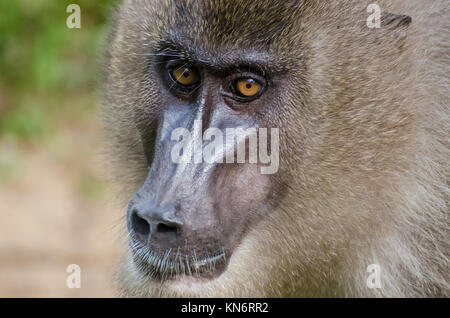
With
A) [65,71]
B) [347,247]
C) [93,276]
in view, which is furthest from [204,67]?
[65,71]

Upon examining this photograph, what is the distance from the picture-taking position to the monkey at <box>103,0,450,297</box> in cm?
358

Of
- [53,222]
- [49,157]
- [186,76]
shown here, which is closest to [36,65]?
[49,157]

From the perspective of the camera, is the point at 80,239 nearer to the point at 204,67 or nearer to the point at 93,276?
the point at 93,276

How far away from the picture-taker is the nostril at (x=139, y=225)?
354 cm

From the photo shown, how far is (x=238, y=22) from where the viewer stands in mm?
3639

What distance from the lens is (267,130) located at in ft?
11.9

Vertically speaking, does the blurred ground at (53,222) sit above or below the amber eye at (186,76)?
below

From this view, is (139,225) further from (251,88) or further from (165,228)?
(251,88)

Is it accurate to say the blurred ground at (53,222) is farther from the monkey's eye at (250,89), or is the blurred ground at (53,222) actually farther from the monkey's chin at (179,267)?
the monkey's eye at (250,89)

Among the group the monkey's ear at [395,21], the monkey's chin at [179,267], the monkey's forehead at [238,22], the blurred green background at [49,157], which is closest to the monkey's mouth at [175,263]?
the monkey's chin at [179,267]

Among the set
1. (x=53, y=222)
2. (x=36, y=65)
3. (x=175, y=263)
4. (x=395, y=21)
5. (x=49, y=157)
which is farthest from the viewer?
(x=36, y=65)

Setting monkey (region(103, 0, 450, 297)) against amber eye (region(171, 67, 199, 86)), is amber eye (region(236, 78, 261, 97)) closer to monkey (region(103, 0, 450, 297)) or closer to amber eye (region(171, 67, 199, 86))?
monkey (region(103, 0, 450, 297))

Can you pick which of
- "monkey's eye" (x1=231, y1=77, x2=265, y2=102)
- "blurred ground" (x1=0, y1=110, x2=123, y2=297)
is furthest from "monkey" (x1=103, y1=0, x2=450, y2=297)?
"blurred ground" (x1=0, y1=110, x2=123, y2=297)

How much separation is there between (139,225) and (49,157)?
→ 15.4ft
